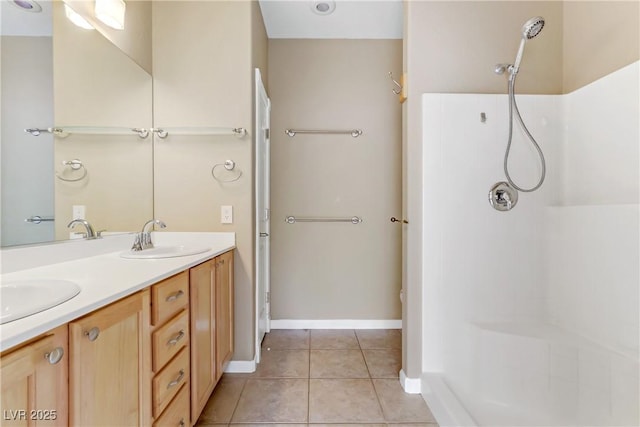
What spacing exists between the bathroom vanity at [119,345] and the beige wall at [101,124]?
8.8 inches

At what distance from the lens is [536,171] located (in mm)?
1677

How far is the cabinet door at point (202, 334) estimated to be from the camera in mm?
1303

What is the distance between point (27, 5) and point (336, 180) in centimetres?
202

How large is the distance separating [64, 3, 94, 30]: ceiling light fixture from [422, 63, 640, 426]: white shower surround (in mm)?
1853

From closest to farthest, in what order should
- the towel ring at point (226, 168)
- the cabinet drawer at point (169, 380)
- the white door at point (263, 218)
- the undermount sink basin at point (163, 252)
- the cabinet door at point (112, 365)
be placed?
the cabinet door at point (112, 365), the cabinet drawer at point (169, 380), the undermount sink basin at point (163, 252), the towel ring at point (226, 168), the white door at point (263, 218)

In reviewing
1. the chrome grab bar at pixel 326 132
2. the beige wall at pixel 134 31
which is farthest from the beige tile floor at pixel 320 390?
the beige wall at pixel 134 31

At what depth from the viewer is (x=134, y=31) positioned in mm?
1740

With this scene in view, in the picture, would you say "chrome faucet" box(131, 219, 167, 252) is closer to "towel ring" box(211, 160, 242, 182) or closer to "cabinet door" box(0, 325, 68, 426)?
"towel ring" box(211, 160, 242, 182)

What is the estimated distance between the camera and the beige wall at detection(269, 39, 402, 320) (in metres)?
2.55

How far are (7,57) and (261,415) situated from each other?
74.3 inches

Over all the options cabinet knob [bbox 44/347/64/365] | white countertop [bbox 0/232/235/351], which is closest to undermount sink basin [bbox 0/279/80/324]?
white countertop [bbox 0/232/235/351]

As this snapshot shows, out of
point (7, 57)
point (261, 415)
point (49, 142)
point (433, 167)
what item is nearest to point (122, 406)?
point (261, 415)

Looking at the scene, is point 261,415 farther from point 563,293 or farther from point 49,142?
point 563,293

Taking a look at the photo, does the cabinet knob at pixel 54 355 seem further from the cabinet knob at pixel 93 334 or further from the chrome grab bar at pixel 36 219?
the chrome grab bar at pixel 36 219
